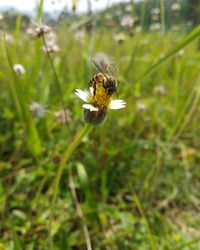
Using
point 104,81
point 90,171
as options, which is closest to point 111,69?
point 104,81

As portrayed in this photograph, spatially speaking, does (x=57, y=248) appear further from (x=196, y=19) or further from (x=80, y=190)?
(x=196, y=19)

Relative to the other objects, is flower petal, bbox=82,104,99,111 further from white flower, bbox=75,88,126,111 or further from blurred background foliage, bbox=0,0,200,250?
blurred background foliage, bbox=0,0,200,250

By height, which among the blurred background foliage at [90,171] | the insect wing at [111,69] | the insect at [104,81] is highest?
the insect wing at [111,69]

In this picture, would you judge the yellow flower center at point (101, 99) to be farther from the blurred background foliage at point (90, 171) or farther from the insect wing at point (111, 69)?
the blurred background foliage at point (90, 171)

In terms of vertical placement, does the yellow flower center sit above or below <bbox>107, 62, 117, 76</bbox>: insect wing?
below

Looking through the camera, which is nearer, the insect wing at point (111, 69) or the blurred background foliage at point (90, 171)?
the insect wing at point (111, 69)

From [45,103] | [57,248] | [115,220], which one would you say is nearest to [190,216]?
[115,220]

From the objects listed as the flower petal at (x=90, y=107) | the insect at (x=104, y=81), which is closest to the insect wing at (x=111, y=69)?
the insect at (x=104, y=81)

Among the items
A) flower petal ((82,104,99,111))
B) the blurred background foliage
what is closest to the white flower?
flower petal ((82,104,99,111))
